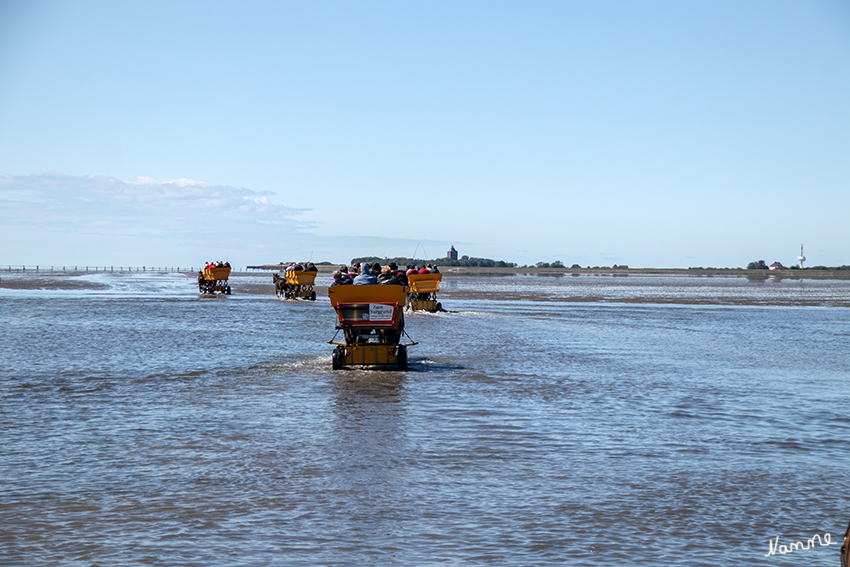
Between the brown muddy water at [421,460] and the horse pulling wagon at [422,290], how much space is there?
646 inches

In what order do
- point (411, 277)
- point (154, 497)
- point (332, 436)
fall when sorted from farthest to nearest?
point (411, 277), point (332, 436), point (154, 497)

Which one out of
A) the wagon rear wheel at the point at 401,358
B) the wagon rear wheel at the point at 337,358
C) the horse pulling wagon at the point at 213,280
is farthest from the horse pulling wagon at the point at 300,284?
the wagon rear wheel at the point at 401,358

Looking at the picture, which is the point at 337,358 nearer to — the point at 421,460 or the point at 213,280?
the point at 421,460

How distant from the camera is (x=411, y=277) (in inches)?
1340

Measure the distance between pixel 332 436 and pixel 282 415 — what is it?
1.53 metres

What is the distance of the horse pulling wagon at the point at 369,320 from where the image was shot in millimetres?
14562

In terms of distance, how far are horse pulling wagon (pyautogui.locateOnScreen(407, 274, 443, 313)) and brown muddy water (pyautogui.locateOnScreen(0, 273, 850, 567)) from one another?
1641 cm

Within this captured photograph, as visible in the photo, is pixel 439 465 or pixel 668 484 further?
pixel 439 465

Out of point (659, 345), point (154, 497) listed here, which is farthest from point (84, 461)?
point (659, 345)

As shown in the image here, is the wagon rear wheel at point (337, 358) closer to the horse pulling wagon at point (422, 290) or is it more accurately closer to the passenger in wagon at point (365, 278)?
the passenger in wagon at point (365, 278)

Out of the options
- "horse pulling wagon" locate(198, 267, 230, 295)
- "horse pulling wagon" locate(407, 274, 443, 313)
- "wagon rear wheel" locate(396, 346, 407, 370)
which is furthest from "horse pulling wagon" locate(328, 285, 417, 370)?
"horse pulling wagon" locate(198, 267, 230, 295)

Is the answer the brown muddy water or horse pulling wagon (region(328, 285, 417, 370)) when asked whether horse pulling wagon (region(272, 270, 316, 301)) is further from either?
horse pulling wagon (region(328, 285, 417, 370))

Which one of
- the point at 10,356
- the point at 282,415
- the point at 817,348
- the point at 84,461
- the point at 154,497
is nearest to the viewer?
the point at 154,497

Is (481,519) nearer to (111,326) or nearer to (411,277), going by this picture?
(111,326)
